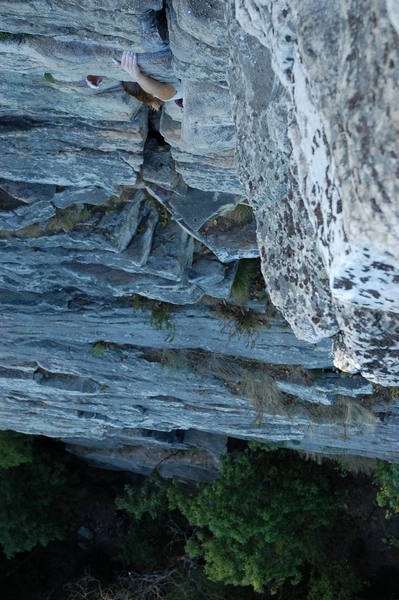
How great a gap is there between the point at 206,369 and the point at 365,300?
15.5 ft

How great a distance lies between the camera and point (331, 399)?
20.3 feet

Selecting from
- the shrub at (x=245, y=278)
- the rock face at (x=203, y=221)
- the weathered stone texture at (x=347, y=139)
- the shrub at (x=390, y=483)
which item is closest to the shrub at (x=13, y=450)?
the rock face at (x=203, y=221)

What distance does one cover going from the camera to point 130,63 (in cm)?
301

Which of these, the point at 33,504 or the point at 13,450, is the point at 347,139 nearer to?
the point at 13,450

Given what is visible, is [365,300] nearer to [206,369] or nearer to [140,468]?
[206,369]

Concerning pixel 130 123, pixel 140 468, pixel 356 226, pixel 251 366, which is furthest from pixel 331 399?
pixel 140 468

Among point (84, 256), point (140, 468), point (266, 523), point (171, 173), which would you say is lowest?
point (140, 468)

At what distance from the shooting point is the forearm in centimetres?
316

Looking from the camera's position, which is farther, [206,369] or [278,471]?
[278,471]

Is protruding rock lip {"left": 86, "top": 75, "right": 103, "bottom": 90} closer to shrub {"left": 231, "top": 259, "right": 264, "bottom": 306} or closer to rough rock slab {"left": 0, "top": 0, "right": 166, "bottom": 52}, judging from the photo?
rough rock slab {"left": 0, "top": 0, "right": 166, "bottom": 52}

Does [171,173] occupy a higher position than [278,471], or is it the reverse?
[171,173]

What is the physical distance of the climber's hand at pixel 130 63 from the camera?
2990 mm

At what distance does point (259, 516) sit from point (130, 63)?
20.7ft

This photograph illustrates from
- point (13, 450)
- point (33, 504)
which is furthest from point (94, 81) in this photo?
point (33, 504)
